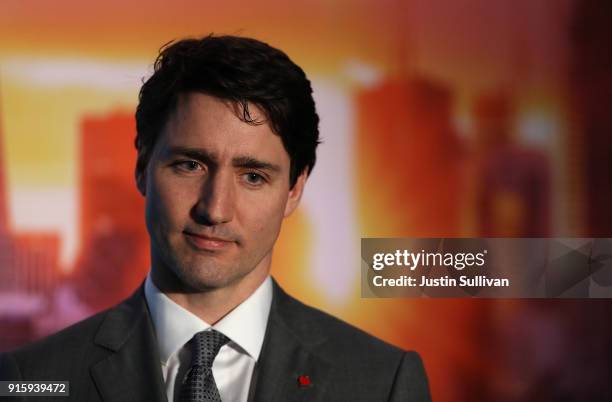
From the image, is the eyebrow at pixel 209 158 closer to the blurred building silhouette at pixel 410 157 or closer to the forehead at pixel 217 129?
the forehead at pixel 217 129

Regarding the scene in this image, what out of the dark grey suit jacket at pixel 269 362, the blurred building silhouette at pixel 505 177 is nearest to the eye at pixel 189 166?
the dark grey suit jacket at pixel 269 362

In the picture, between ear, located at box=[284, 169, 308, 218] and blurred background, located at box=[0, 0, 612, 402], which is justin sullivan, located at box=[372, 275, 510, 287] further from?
ear, located at box=[284, 169, 308, 218]

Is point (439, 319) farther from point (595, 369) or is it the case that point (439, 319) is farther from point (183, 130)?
point (183, 130)

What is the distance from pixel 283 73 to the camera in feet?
9.68

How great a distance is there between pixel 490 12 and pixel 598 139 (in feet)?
2.44

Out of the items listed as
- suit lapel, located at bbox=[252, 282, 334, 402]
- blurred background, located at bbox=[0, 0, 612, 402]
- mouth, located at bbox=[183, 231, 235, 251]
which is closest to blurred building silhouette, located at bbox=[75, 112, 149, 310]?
blurred background, located at bbox=[0, 0, 612, 402]

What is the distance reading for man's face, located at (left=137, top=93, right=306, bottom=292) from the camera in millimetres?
2762

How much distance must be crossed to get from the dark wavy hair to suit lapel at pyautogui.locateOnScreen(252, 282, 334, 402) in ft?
1.67

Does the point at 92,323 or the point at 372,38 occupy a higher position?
the point at 372,38

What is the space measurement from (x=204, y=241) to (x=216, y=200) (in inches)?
5.3

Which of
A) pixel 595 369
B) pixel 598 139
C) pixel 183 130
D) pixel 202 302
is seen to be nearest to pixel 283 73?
pixel 183 130

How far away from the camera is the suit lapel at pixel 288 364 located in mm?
2807

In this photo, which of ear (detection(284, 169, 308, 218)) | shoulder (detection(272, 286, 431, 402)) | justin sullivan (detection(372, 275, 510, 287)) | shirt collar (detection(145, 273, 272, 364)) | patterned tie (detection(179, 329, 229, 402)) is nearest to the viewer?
patterned tie (detection(179, 329, 229, 402))

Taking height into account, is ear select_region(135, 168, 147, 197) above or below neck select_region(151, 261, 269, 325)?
above
